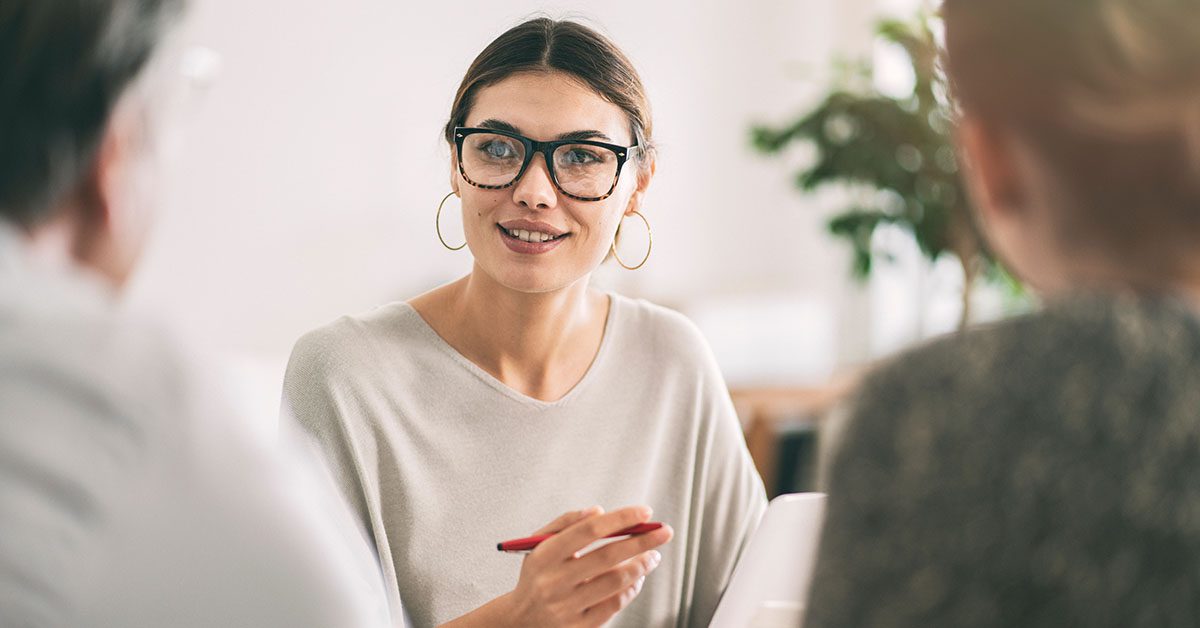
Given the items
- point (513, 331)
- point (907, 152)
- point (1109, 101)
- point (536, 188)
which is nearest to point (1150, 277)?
point (1109, 101)

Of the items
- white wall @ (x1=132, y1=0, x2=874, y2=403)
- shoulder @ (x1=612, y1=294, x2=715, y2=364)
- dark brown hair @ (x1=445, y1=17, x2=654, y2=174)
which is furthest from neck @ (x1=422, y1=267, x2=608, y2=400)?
white wall @ (x1=132, y1=0, x2=874, y2=403)

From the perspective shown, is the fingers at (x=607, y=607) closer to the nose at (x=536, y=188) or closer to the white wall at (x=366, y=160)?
the nose at (x=536, y=188)

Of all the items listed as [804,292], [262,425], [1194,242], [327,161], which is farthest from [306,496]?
[804,292]

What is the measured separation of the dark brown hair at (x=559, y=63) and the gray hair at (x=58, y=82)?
35.7 inches

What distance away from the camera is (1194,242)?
67 centimetres

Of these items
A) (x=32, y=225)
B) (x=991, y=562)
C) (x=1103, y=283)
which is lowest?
(x=991, y=562)

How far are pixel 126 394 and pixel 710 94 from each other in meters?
4.51

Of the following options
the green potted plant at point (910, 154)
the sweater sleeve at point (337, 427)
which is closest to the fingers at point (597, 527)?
the sweater sleeve at point (337, 427)

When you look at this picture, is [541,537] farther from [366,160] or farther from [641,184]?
[366,160]

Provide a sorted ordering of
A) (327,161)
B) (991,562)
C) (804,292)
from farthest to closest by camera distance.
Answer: (804,292) < (327,161) < (991,562)

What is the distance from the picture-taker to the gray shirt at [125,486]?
0.64 m

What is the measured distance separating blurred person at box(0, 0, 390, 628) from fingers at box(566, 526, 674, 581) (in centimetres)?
59

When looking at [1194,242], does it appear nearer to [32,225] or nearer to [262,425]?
[262,425]

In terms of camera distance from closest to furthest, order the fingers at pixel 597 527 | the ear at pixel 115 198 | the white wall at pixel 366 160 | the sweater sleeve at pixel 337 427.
A: 1. the ear at pixel 115 198
2. the fingers at pixel 597 527
3. the sweater sleeve at pixel 337 427
4. the white wall at pixel 366 160
